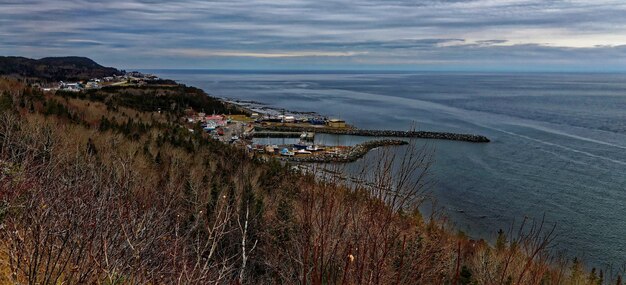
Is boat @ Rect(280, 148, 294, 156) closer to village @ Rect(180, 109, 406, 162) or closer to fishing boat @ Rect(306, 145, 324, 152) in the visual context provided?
village @ Rect(180, 109, 406, 162)

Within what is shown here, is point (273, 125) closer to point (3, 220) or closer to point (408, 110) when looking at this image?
point (408, 110)

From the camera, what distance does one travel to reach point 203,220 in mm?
10328

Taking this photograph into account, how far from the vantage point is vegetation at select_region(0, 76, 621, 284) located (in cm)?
359

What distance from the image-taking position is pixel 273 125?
57.0 m

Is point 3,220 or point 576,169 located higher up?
point 3,220

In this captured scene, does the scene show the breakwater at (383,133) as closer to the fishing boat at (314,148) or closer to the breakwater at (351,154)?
the breakwater at (351,154)

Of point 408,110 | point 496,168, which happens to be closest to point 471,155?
point 496,168

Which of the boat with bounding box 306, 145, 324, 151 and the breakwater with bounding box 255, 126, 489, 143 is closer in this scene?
the boat with bounding box 306, 145, 324, 151

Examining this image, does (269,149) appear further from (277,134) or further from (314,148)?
(277,134)

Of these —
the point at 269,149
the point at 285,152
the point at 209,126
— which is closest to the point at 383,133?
the point at 285,152

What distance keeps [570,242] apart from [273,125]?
4239 centimetres

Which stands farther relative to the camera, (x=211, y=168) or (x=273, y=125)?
(x=273, y=125)

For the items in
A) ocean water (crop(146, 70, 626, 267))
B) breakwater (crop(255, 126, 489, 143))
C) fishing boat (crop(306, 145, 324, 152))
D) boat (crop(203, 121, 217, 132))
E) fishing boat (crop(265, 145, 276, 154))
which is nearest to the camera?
ocean water (crop(146, 70, 626, 267))

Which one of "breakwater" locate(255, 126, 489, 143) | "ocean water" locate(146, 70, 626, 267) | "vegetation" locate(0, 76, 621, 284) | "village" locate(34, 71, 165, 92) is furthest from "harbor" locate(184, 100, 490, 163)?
"village" locate(34, 71, 165, 92)
